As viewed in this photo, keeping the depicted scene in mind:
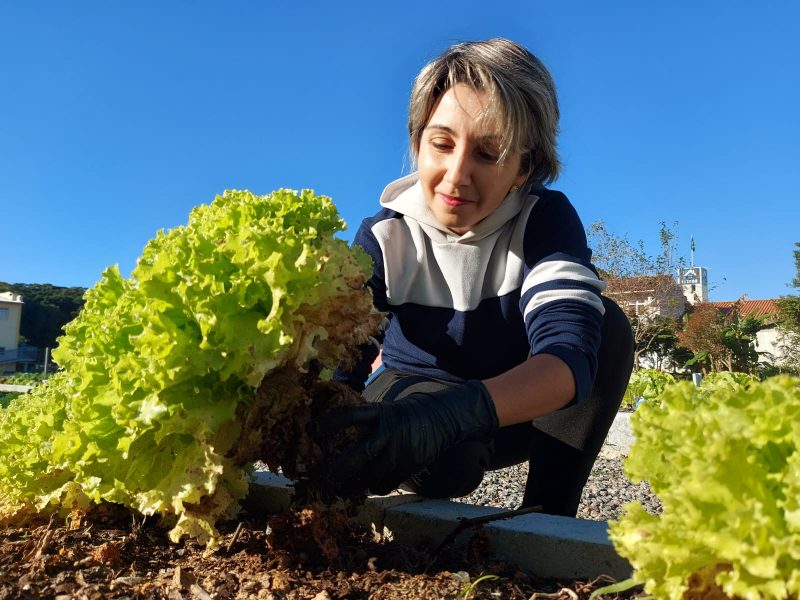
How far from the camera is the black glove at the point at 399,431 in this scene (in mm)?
2188

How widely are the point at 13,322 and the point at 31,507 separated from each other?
259 feet

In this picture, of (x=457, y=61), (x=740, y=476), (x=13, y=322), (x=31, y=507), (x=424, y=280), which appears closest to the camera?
(x=740, y=476)

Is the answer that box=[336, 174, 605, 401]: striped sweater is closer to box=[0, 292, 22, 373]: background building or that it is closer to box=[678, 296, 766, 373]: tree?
box=[678, 296, 766, 373]: tree

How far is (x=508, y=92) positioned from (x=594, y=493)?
4.45 meters

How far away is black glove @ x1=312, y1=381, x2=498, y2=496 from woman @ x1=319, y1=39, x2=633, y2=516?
0.22m

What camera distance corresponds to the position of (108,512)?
278 centimetres

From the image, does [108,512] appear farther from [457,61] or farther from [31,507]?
[457,61]

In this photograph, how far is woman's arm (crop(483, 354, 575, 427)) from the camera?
8.04 feet

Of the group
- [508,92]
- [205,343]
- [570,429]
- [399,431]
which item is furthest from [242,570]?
[508,92]

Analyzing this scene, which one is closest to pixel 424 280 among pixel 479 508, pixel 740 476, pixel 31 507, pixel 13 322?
pixel 479 508

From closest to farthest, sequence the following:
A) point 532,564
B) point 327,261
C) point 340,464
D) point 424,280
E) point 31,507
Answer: point 327,261, point 340,464, point 532,564, point 31,507, point 424,280

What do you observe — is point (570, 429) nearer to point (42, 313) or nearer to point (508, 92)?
point (508, 92)

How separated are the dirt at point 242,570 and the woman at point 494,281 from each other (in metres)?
0.56

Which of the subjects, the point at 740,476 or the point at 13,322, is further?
the point at 13,322
